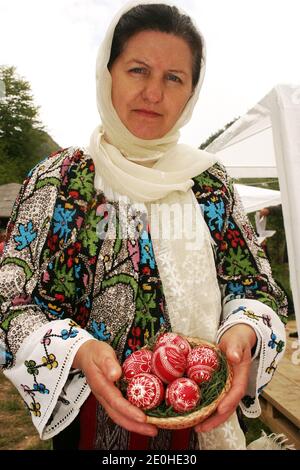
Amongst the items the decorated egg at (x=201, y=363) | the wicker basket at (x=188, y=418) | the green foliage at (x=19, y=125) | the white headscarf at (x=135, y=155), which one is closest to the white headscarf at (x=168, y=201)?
the white headscarf at (x=135, y=155)

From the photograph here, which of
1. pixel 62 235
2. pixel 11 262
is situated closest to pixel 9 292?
pixel 11 262

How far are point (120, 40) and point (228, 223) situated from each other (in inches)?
28.2

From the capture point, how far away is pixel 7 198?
18281mm

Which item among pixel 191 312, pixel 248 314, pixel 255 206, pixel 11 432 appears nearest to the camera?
pixel 248 314

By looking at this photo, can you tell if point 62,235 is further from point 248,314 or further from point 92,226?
point 248,314

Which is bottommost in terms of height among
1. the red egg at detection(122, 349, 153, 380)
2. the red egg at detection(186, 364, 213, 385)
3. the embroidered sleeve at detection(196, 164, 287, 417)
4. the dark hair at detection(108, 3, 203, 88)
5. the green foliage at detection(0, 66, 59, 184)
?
the red egg at detection(186, 364, 213, 385)

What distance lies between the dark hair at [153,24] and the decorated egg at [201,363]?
3.23ft

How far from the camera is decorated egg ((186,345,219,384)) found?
1.33m

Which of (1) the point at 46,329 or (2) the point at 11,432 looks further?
(2) the point at 11,432

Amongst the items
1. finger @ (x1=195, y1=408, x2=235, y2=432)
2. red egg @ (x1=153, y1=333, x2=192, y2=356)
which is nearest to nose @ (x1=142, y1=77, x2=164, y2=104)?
red egg @ (x1=153, y1=333, x2=192, y2=356)

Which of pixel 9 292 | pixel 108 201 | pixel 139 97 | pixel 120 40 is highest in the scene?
pixel 120 40

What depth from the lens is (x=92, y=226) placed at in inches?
55.7

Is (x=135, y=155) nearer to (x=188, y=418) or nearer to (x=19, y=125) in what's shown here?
(x=188, y=418)

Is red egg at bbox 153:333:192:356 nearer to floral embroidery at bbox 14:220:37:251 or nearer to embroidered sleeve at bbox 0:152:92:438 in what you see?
embroidered sleeve at bbox 0:152:92:438
